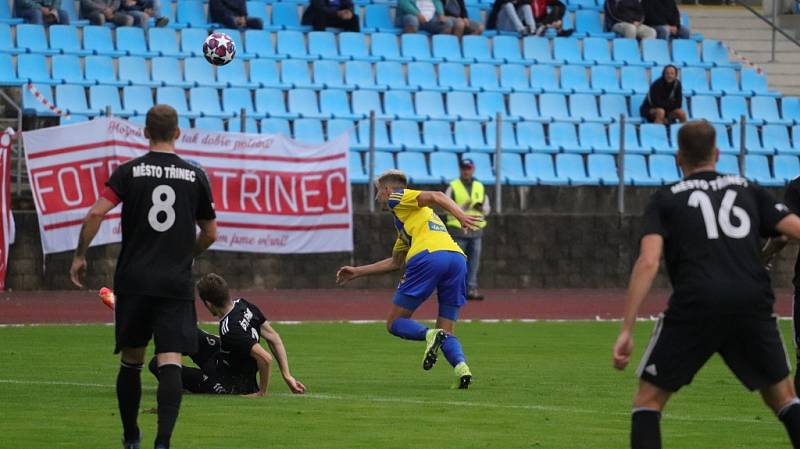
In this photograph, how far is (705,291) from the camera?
7.52m

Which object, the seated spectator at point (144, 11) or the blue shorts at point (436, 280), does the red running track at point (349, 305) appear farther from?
the blue shorts at point (436, 280)

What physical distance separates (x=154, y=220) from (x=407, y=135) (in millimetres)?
17451

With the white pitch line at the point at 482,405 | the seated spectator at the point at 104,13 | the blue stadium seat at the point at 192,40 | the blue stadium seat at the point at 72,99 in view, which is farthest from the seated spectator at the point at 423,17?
the white pitch line at the point at 482,405

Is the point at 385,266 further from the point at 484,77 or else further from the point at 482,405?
the point at 484,77

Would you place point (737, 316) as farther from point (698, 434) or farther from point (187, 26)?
point (187, 26)

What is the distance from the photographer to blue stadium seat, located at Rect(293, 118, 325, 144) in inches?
995

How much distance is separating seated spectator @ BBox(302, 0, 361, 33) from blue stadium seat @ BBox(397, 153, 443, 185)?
3.62 m

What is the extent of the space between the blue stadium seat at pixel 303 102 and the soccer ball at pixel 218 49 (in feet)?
20.0

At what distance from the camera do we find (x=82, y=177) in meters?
22.6

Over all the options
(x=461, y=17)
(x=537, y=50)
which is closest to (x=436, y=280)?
(x=461, y=17)

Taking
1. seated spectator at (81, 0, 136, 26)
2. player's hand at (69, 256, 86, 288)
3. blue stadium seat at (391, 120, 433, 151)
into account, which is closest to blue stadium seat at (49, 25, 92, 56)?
seated spectator at (81, 0, 136, 26)

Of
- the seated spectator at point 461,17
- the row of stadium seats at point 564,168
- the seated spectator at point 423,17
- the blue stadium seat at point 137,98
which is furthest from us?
the seated spectator at point 461,17

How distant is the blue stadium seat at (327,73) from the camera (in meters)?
27.0

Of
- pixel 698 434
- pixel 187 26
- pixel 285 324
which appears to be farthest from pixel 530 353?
pixel 187 26
